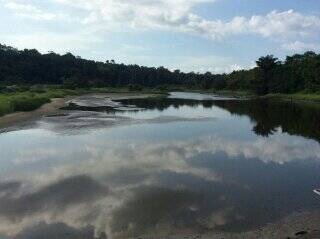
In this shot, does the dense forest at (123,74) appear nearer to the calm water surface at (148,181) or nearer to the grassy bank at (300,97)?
the grassy bank at (300,97)

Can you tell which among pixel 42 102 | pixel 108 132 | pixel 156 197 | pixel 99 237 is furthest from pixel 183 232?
pixel 42 102

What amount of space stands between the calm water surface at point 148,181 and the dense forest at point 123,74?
6651cm

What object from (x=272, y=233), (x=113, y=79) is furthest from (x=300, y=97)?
(x=113, y=79)

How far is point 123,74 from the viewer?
621 feet

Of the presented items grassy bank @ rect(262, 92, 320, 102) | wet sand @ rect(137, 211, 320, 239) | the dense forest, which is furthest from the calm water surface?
the dense forest

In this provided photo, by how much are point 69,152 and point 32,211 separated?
12.2m

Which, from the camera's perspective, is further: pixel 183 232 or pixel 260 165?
pixel 260 165

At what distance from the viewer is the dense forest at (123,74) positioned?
111 metres

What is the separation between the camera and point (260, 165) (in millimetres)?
25797

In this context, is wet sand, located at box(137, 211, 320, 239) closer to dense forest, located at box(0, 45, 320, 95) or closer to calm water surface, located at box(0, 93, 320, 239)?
calm water surface, located at box(0, 93, 320, 239)

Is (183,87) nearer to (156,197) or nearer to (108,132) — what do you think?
(108,132)

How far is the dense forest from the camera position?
365ft

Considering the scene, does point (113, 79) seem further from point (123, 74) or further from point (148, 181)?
point (148, 181)

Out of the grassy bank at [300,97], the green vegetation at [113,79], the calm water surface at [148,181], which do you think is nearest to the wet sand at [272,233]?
the calm water surface at [148,181]
